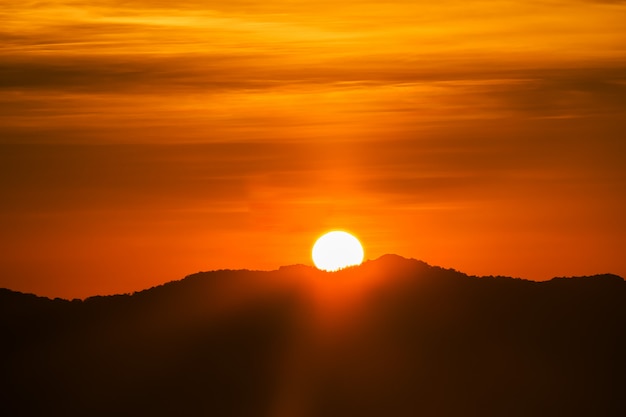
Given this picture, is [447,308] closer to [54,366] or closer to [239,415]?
[239,415]

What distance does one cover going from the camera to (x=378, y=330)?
130 meters

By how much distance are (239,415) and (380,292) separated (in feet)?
69.7

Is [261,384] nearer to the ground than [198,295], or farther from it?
nearer to the ground

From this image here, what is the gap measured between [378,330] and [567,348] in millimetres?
18629

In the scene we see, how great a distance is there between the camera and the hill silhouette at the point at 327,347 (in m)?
122

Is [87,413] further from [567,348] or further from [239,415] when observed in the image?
[567,348]

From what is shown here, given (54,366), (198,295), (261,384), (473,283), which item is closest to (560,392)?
(473,283)

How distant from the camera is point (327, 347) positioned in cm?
12912

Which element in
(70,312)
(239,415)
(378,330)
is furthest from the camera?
(70,312)

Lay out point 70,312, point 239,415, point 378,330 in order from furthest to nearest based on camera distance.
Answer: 1. point 70,312
2. point 378,330
3. point 239,415

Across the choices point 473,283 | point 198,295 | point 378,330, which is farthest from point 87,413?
point 473,283

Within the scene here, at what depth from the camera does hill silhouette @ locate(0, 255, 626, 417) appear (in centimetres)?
12225

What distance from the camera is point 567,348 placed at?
130750 millimetres

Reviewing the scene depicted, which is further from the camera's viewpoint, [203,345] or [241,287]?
[241,287]
